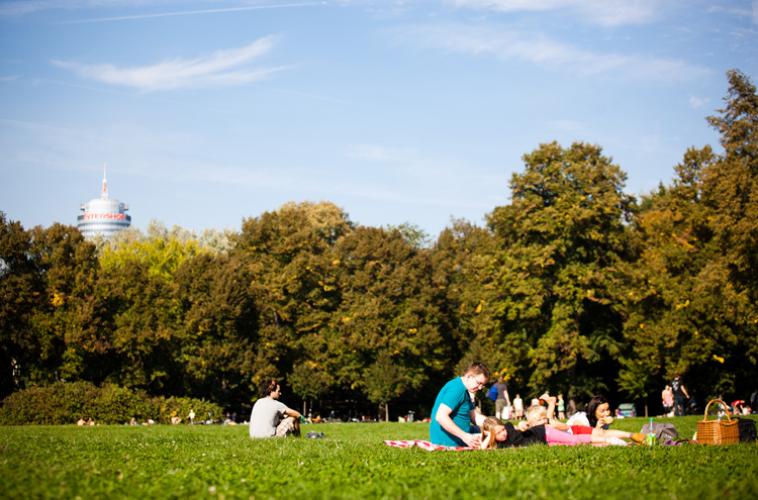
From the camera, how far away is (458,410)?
595 inches

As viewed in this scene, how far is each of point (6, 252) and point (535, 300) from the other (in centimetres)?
3251

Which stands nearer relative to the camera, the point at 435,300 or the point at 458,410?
the point at 458,410

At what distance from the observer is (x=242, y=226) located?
223 feet

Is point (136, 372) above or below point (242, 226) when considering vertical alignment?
below

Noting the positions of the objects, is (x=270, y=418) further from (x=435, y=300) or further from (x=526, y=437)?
(x=435, y=300)

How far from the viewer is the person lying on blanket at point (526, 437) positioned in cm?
1503

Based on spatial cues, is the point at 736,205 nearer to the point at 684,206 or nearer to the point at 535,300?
the point at 684,206

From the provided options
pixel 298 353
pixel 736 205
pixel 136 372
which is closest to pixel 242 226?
pixel 298 353

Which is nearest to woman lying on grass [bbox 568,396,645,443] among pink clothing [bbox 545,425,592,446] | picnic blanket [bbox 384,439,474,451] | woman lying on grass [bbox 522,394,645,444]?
woman lying on grass [bbox 522,394,645,444]

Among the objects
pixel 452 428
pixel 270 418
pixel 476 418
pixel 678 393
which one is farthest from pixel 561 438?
pixel 678 393

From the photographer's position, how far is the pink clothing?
1672cm

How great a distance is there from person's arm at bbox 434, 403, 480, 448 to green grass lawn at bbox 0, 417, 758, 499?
75cm

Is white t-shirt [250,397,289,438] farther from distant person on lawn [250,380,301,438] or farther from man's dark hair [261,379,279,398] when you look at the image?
man's dark hair [261,379,279,398]

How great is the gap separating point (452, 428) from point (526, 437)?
2332mm
